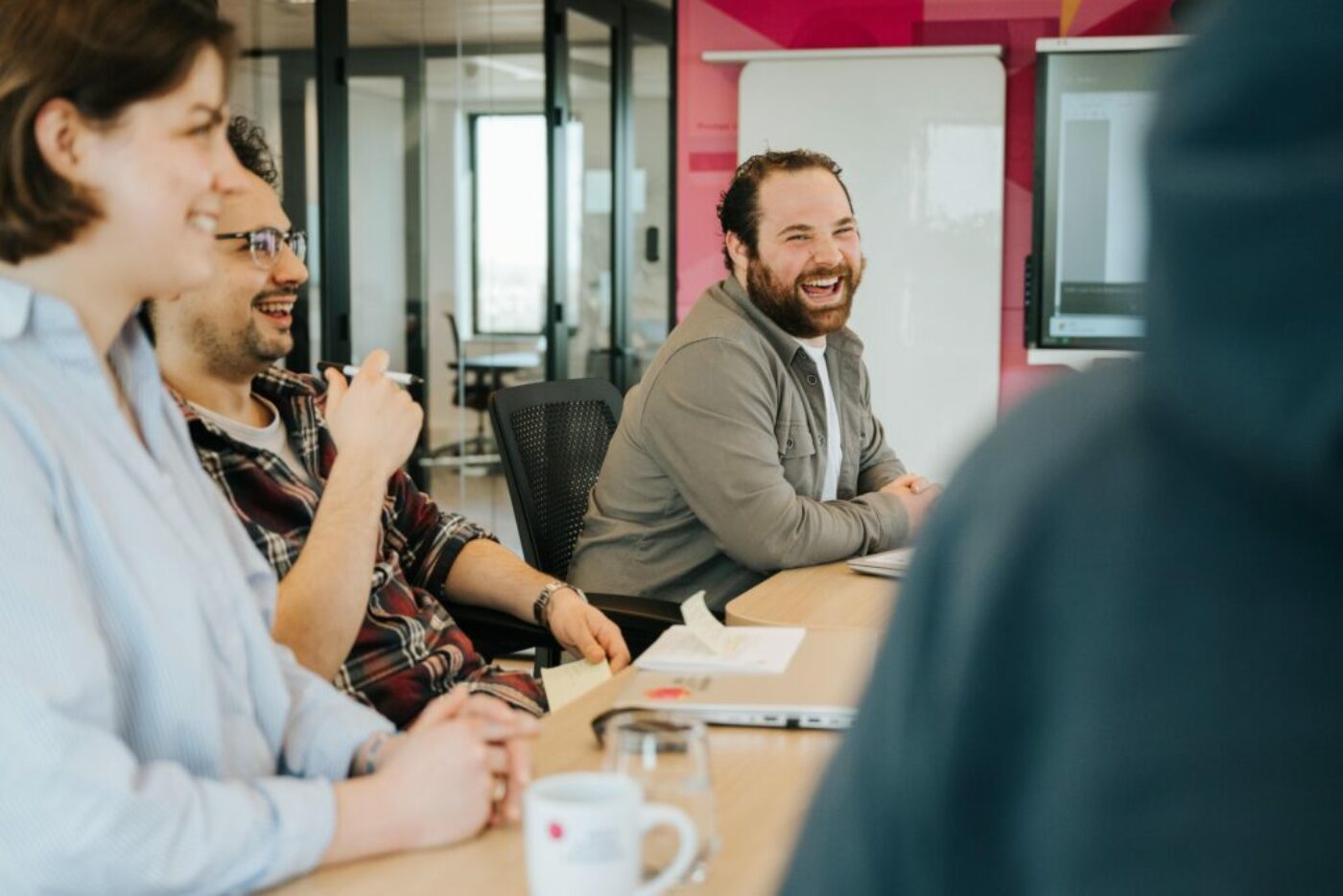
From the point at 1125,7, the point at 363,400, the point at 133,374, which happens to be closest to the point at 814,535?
the point at 363,400

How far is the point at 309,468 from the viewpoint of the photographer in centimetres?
211

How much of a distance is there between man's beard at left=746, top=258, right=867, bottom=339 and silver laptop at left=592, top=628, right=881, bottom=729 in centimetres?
125

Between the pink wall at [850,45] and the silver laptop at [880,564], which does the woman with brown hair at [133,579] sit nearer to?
the silver laptop at [880,564]

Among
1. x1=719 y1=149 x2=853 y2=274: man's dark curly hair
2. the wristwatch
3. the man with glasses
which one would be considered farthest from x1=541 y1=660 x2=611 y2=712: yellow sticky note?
x1=719 y1=149 x2=853 y2=274: man's dark curly hair

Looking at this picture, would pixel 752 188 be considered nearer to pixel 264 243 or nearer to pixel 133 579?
pixel 264 243

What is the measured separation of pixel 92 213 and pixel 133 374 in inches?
6.3

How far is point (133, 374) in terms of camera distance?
4.50 feet

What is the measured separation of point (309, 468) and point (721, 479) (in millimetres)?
802

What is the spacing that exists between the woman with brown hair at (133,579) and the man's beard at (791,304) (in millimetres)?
1682

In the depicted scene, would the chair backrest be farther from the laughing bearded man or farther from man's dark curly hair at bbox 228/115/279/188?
man's dark curly hair at bbox 228/115/279/188

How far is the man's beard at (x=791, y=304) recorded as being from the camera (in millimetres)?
2998

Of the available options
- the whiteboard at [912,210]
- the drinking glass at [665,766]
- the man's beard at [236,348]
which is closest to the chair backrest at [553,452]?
the man's beard at [236,348]

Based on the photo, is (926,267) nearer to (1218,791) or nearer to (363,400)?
(363,400)

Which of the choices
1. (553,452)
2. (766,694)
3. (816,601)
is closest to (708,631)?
(766,694)
